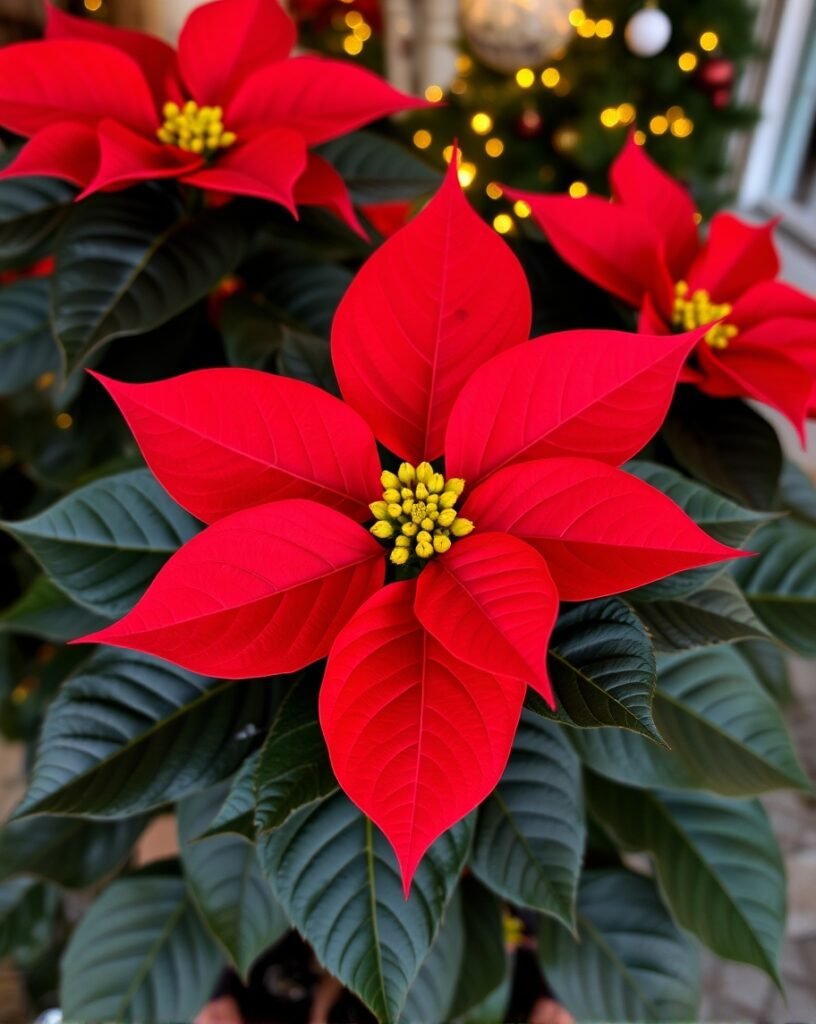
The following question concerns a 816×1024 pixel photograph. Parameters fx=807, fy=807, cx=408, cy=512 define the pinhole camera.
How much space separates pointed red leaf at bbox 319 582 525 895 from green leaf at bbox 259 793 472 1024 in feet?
0.43

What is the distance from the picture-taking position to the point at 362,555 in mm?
359

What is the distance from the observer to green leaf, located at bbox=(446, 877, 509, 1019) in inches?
24.7

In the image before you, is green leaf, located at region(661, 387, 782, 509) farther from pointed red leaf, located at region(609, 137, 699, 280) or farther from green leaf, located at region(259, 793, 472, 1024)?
green leaf, located at region(259, 793, 472, 1024)

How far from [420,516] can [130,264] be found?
30 cm

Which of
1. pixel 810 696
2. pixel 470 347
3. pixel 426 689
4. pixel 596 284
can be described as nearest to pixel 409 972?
pixel 426 689

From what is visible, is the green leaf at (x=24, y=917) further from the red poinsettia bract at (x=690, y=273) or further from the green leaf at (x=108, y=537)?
the red poinsettia bract at (x=690, y=273)

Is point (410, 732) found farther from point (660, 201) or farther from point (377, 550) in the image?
point (660, 201)

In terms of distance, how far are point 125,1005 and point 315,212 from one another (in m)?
0.64

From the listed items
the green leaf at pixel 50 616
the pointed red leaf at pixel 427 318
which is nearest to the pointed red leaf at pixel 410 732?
the pointed red leaf at pixel 427 318

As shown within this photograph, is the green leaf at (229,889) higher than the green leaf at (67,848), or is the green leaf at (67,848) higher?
the green leaf at (229,889)

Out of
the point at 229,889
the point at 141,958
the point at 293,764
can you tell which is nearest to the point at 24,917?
the point at 141,958

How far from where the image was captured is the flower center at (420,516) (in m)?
0.36

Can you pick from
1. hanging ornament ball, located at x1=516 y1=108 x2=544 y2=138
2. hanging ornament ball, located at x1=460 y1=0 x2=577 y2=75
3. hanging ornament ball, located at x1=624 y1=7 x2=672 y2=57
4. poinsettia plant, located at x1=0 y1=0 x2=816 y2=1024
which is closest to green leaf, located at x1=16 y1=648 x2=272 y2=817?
poinsettia plant, located at x1=0 y1=0 x2=816 y2=1024

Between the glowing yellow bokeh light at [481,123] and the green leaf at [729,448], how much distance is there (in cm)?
196
